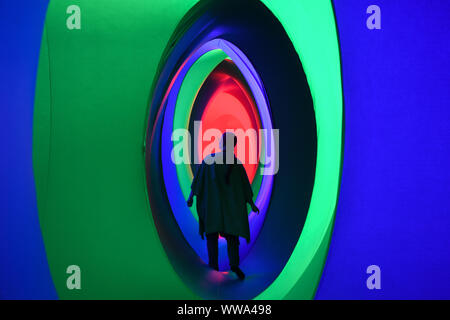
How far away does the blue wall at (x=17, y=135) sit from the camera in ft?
7.13

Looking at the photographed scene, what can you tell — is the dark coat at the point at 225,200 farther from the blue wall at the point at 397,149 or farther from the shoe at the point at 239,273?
the blue wall at the point at 397,149

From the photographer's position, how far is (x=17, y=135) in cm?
218

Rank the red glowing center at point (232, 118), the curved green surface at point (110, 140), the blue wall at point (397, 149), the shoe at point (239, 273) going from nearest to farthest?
the blue wall at point (397, 149) < the curved green surface at point (110, 140) < the shoe at point (239, 273) < the red glowing center at point (232, 118)

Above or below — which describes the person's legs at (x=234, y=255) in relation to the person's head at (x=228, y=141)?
below

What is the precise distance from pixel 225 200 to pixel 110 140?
231 centimetres

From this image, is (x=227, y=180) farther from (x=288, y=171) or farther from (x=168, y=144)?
(x=168, y=144)

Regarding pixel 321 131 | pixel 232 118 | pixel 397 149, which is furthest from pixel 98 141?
pixel 232 118

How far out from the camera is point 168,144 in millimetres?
8055

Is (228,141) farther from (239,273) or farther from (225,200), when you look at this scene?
(239,273)

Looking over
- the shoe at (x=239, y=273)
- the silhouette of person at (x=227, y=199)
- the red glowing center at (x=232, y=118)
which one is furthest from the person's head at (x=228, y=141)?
the red glowing center at (x=232, y=118)

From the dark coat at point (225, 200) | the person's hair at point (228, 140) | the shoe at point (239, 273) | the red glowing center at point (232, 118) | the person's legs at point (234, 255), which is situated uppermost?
the red glowing center at point (232, 118)

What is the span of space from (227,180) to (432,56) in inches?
110

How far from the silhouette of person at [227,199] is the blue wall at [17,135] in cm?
241

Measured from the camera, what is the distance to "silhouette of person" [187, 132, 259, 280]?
14.0 feet
